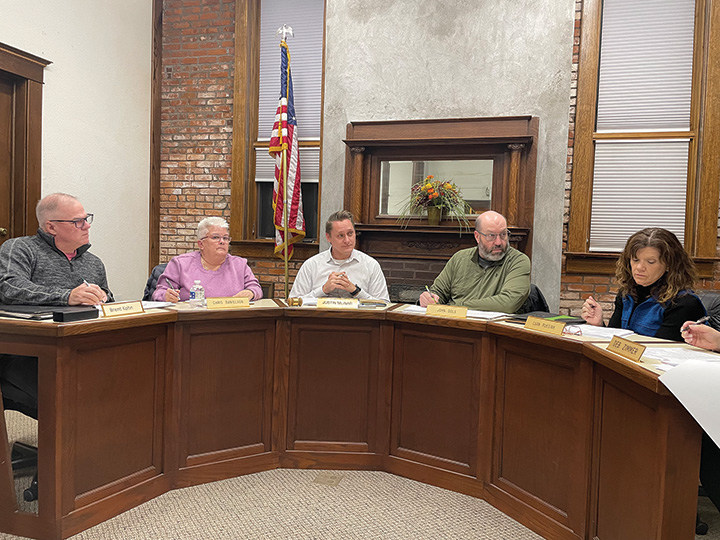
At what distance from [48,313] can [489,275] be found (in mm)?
2259

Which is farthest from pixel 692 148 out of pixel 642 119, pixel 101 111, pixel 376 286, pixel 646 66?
pixel 101 111

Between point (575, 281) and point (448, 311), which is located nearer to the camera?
point (448, 311)

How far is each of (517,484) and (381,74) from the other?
3669 millimetres

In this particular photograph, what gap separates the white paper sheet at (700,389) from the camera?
1.30 m

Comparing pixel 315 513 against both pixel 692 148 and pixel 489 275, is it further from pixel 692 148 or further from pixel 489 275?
pixel 692 148

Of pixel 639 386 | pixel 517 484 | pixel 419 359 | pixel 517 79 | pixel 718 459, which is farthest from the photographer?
pixel 517 79

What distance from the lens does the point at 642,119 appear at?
4344 mm

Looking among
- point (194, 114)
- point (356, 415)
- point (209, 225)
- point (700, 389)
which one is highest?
point (194, 114)

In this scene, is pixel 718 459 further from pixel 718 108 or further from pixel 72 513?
pixel 718 108

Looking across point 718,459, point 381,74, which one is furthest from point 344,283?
point 381,74

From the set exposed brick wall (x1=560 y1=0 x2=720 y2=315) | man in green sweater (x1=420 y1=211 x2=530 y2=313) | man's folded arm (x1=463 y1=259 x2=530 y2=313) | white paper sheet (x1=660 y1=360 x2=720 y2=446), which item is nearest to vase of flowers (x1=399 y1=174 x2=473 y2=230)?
exposed brick wall (x1=560 y1=0 x2=720 y2=315)

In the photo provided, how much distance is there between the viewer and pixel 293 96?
5.01 meters

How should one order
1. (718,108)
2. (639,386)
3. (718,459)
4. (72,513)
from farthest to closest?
(718,108)
(72,513)
(718,459)
(639,386)

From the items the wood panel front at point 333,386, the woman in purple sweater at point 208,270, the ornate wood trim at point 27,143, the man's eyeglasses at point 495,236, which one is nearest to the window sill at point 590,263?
the man's eyeglasses at point 495,236
